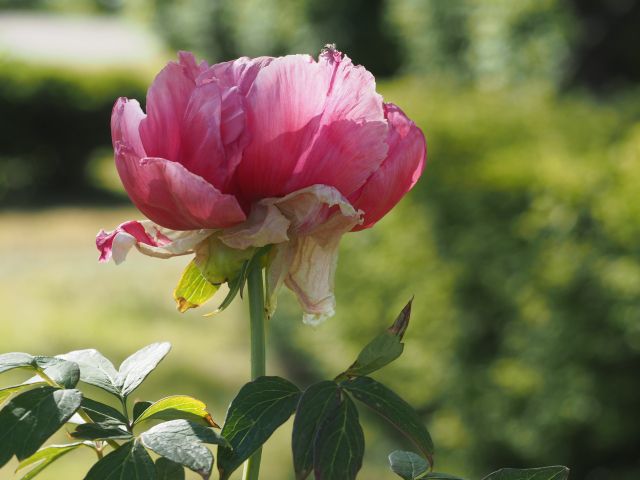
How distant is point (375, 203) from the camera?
0.62 meters

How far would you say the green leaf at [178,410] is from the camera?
63cm

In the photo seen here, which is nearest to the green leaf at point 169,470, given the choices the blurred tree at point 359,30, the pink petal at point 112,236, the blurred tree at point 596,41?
the pink petal at point 112,236

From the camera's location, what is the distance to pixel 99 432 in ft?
1.93

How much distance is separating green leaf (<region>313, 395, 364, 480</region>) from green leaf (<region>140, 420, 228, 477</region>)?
52mm

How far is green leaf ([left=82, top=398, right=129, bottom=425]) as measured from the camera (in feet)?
2.03

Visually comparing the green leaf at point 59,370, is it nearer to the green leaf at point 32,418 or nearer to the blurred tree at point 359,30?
the green leaf at point 32,418

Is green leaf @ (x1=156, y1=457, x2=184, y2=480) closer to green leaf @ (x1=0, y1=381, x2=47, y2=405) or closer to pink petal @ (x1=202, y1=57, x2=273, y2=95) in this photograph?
green leaf @ (x1=0, y1=381, x2=47, y2=405)

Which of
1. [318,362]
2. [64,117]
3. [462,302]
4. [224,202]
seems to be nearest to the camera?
[224,202]

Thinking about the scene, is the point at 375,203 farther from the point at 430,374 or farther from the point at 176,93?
the point at 430,374

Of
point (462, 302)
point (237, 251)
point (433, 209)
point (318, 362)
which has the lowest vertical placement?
point (318, 362)

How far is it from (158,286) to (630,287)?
4.27 m

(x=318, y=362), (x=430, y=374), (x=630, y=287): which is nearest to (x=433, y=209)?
(x=430, y=374)

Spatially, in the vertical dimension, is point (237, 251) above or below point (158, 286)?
above

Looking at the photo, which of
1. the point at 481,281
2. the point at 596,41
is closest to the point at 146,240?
the point at 481,281
